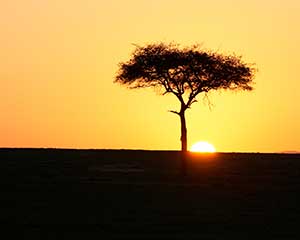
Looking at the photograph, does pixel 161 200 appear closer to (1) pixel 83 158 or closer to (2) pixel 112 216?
(2) pixel 112 216

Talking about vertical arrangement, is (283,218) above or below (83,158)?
below

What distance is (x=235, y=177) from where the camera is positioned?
186ft

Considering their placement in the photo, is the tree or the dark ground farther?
the tree

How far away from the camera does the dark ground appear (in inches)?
1065

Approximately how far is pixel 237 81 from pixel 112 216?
1959 inches

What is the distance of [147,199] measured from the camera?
38.8m

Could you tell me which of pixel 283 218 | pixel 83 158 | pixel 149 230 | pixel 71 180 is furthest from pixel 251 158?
pixel 149 230

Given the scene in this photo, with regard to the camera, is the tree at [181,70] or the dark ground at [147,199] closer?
the dark ground at [147,199]

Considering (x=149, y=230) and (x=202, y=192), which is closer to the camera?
(x=149, y=230)

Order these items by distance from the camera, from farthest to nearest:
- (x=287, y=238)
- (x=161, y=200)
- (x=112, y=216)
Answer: (x=161, y=200), (x=112, y=216), (x=287, y=238)

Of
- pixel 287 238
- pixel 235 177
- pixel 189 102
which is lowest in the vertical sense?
pixel 287 238

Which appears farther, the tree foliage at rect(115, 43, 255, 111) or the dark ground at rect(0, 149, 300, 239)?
the tree foliage at rect(115, 43, 255, 111)

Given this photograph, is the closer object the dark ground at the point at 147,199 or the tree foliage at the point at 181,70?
the dark ground at the point at 147,199

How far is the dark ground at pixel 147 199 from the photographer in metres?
27.1
